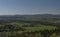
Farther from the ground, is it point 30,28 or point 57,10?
point 57,10

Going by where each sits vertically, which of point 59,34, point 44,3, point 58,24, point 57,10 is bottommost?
point 59,34

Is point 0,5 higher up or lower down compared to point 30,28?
higher up

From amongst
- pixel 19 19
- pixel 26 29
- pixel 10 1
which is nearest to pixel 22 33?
pixel 26 29

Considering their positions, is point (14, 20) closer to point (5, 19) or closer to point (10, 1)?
point (5, 19)

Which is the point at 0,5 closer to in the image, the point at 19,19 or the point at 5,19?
the point at 5,19

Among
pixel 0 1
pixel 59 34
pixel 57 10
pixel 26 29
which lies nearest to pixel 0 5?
pixel 0 1

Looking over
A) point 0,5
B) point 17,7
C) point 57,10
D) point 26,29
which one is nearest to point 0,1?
point 0,5

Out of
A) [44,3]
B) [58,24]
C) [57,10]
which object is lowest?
[58,24]
